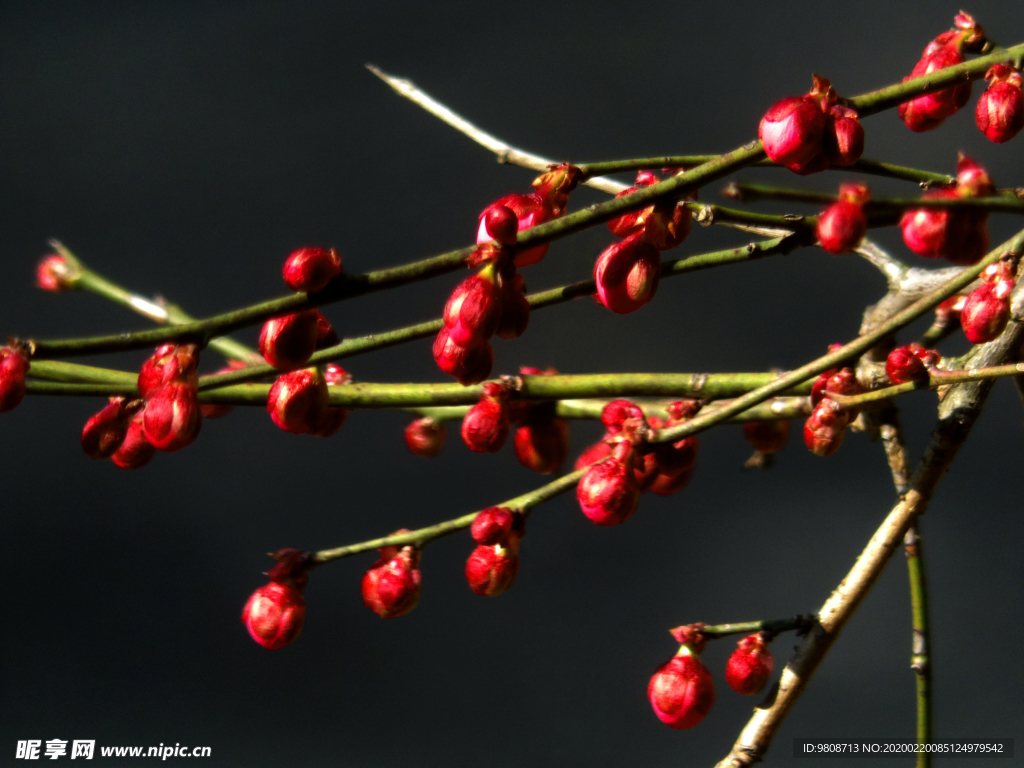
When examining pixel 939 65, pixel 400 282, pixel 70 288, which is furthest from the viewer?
pixel 70 288

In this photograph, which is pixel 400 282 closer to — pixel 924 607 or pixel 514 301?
pixel 514 301

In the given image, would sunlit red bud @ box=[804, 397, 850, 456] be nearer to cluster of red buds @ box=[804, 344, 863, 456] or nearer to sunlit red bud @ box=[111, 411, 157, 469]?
cluster of red buds @ box=[804, 344, 863, 456]

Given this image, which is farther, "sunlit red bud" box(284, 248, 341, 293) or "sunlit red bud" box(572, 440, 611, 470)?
"sunlit red bud" box(572, 440, 611, 470)

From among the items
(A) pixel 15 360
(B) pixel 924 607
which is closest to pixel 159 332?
(A) pixel 15 360

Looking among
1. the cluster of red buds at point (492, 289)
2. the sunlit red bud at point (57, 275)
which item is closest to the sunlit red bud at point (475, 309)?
the cluster of red buds at point (492, 289)

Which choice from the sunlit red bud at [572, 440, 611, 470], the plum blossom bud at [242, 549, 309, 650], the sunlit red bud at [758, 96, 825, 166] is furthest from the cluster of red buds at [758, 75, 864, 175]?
the plum blossom bud at [242, 549, 309, 650]

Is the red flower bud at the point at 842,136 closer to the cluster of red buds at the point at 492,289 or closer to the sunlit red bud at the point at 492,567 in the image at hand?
the cluster of red buds at the point at 492,289
